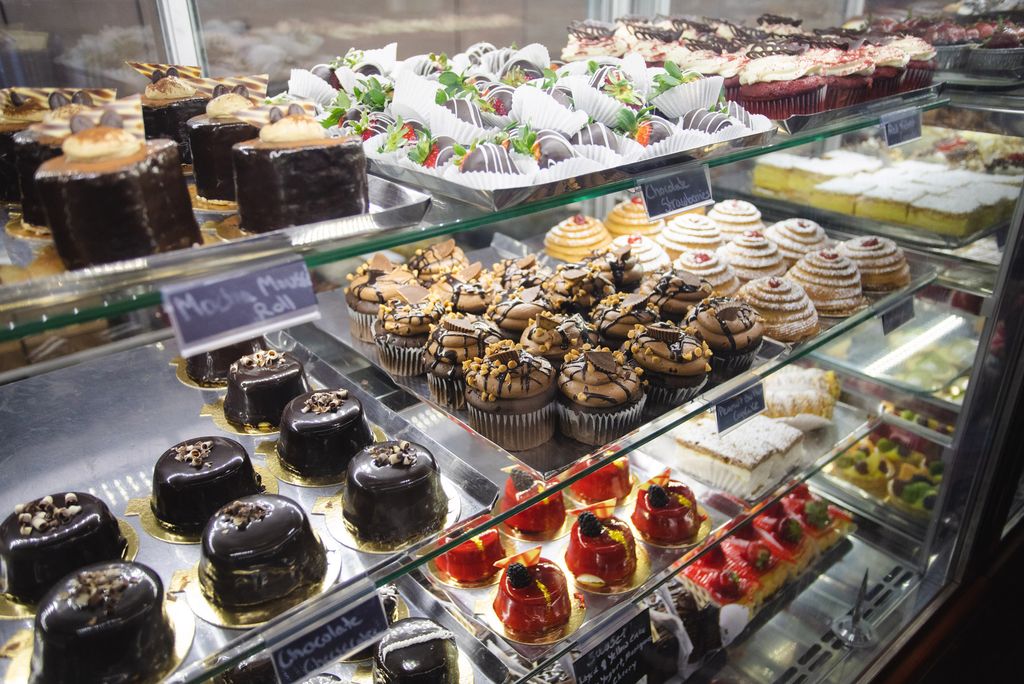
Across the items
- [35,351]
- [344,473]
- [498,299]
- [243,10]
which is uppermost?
[243,10]

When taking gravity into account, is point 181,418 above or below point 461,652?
above

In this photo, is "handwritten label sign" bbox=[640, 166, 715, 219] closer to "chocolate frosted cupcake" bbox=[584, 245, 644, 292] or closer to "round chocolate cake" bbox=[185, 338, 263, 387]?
"chocolate frosted cupcake" bbox=[584, 245, 644, 292]

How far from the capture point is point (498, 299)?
2.32 metres

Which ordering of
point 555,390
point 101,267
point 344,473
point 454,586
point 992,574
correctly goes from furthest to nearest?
point 992,574 < point 454,586 < point 555,390 < point 344,473 < point 101,267

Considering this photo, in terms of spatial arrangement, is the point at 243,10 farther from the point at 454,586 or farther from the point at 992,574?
the point at 992,574

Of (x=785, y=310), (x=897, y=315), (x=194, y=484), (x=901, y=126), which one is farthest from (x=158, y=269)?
(x=897, y=315)

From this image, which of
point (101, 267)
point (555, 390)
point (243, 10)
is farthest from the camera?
point (243, 10)

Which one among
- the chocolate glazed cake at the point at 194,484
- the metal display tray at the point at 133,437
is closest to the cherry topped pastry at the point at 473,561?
the metal display tray at the point at 133,437

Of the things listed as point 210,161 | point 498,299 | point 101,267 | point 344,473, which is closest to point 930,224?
point 498,299

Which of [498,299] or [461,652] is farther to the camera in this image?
[498,299]

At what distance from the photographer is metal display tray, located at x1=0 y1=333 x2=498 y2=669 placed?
1.60 m

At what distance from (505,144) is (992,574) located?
2.62 m

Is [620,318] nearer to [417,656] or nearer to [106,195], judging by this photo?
[417,656]

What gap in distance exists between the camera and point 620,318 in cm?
223
